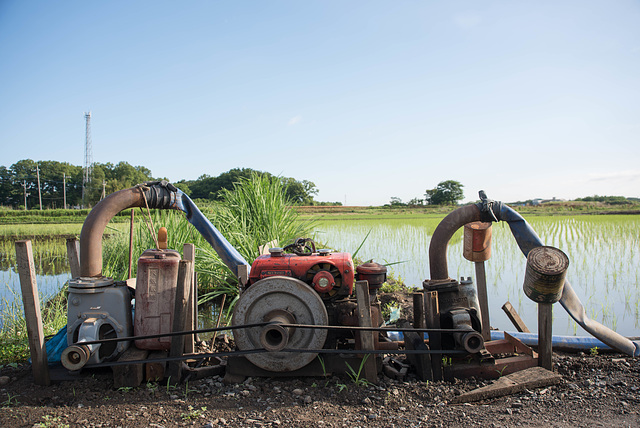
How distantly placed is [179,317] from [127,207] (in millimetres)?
1304

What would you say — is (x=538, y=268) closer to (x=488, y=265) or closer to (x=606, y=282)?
(x=606, y=282)

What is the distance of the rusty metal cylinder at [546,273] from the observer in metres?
2.94

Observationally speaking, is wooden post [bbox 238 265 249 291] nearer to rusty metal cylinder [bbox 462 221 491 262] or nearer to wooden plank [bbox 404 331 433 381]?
wooden plank [bbox 404 331 433 381]

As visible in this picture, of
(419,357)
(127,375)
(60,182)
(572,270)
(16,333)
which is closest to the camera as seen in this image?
(127,375)

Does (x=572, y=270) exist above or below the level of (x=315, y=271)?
below

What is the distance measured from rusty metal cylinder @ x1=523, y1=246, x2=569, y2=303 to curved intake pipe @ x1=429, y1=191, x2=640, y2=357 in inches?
16.2

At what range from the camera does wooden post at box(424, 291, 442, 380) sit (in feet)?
10.1

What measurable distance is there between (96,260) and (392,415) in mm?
2728

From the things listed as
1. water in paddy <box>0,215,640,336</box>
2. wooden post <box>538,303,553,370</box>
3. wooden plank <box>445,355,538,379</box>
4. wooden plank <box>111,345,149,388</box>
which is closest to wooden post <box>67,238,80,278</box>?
wooden plank <box>111,345,149,388</box>

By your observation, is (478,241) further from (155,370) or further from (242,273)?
(155,370)

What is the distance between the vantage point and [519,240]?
144 inches

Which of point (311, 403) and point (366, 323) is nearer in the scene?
point (311, 403)

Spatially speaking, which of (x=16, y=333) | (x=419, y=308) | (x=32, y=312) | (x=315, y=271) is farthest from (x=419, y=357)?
(x=16, y=333)

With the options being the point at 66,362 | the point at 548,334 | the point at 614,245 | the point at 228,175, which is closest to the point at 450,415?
the point at 548,334
